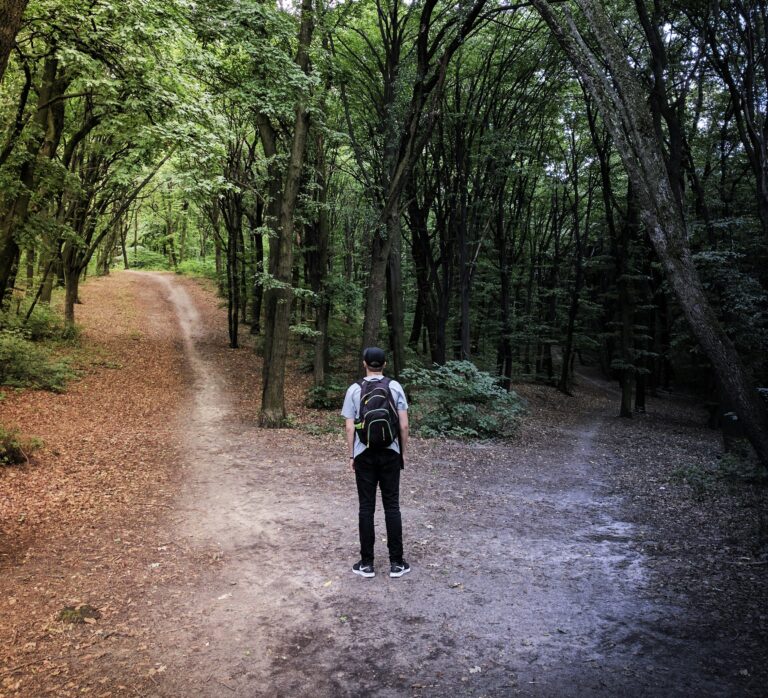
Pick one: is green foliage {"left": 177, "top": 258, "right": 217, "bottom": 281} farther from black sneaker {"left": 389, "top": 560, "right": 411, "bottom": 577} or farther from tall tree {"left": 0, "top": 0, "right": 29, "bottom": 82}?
black sneaker {"left": 389, "top": 560, "right": 411, "bottom": 577}

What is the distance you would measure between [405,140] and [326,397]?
7675 millimetres

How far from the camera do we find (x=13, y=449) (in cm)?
780

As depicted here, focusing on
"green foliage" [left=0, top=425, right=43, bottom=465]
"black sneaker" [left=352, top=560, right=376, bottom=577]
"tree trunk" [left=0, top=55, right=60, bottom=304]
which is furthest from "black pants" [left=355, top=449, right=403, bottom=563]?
"tree trunk" [left=0, top=55, right=60, bottom=304]

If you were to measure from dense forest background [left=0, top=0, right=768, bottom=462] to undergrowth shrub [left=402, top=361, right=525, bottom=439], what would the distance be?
208 cm

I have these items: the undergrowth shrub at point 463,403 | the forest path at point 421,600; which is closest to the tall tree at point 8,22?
the forest path at point 421,600

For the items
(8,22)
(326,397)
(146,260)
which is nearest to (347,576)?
(8,22)

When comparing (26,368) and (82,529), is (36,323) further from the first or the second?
(82,529)

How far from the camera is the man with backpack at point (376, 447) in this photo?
4.56m

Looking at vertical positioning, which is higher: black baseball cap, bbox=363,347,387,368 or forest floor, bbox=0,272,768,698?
black baseball cap, bbox=363,347,387,368

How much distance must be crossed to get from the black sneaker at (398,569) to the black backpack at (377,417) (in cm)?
124

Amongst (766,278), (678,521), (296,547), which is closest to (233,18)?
(296,547)

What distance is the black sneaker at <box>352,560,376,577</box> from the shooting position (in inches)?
188

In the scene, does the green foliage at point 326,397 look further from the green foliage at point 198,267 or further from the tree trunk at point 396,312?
the green foliage at point 198,267

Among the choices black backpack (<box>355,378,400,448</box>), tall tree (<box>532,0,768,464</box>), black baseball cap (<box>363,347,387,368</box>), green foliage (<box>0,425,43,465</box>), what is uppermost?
tall tree (<box>532,0,768,464</box>)
